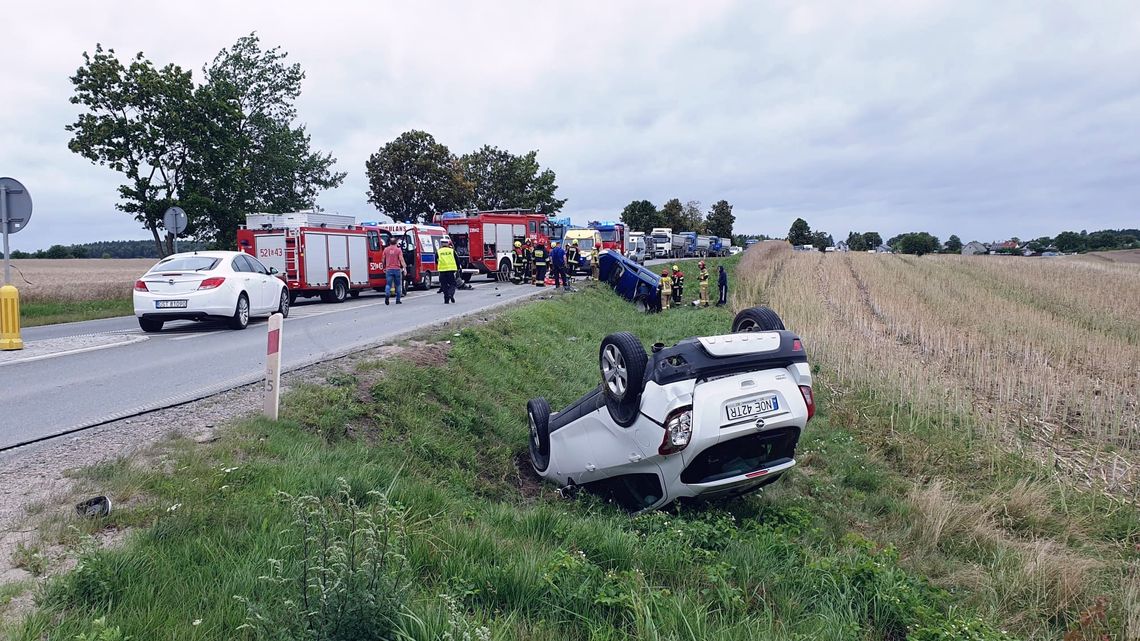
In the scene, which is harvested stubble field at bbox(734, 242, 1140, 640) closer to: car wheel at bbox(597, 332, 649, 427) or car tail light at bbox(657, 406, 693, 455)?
car tail light at bbox(657, 406, 693, 455)

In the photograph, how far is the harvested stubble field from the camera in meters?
4.94

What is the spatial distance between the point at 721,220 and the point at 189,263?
404ft

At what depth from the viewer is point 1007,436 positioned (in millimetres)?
8086

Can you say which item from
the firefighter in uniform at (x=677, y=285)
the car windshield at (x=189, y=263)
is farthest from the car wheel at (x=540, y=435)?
the firefighter in uniform at (x=677, y=285)

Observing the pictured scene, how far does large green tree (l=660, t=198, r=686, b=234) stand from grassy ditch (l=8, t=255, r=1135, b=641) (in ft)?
351

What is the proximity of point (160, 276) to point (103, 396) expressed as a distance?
22.0ft

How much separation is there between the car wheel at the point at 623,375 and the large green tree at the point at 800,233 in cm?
12421

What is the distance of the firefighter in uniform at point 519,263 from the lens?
3056 cm

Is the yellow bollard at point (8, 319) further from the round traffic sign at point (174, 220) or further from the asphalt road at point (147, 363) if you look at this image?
the round traffic sign at point (174, 220)

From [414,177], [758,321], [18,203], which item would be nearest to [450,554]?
[758,321]

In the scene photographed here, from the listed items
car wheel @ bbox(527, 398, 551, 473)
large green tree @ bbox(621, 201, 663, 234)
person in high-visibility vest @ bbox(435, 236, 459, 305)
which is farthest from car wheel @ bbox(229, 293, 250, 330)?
large green tree @ bbox(621, 201, 663, 234)

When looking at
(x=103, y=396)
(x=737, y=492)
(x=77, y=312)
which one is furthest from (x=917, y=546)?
(x=77, y=312)

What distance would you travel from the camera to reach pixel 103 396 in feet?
24.4

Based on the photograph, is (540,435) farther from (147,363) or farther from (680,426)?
(147,363)
